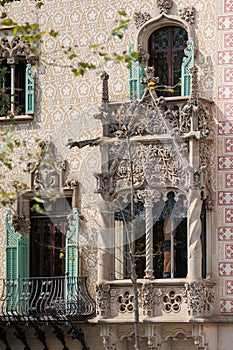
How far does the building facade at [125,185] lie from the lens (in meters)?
25.0

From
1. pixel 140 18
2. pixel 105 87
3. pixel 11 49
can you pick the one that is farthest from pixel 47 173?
Result: pixel 140 18

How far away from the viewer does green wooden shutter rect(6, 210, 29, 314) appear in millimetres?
26891

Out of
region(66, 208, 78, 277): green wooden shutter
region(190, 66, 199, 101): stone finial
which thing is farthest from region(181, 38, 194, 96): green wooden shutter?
region(66, 208, 78, 277): green wooden shutter

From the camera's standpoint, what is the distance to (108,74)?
26.7 meters

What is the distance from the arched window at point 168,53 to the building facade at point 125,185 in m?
0.03

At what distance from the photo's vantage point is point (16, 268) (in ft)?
89.1

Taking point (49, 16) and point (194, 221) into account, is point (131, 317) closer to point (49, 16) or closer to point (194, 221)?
point (194, 221)

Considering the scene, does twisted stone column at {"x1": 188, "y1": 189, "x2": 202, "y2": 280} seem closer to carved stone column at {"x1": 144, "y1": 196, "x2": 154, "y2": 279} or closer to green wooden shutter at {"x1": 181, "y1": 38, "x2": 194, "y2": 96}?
carved stone column at {"x1": 144, "y1": 196, "x2": 154, "y2": 279}

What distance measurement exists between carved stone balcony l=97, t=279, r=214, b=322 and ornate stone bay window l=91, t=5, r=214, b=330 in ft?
0.07

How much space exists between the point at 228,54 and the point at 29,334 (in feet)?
24.8

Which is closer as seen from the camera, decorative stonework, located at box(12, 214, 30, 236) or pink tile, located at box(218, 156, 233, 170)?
pink tile, located at box(218, 156, 233, 170)

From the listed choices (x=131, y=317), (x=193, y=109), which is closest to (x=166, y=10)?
(x=193, y=109)

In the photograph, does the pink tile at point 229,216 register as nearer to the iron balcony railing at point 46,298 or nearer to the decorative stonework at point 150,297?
the decorative stonework at point 150,297

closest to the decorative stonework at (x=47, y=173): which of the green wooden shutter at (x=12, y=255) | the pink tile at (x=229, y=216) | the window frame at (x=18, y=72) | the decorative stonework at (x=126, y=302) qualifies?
the window frame at (x=18, y=72)
